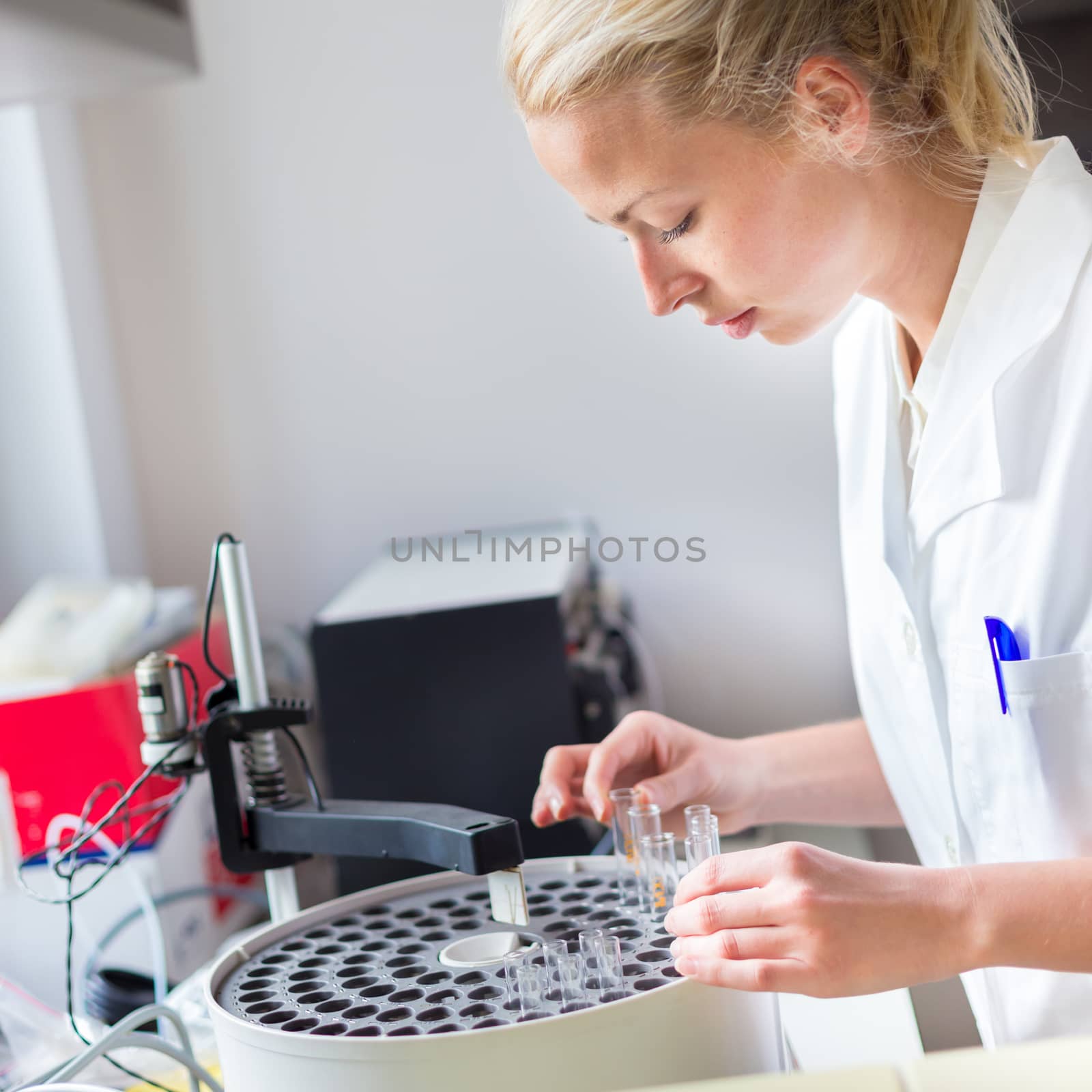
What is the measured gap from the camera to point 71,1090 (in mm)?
692

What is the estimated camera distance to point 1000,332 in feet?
2.66

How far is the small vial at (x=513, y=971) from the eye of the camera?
2.14 feet

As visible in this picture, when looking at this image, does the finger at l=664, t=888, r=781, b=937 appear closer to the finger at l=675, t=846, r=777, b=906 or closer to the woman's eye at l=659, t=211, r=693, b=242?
the finger at l=675, t=846, r=777, b=906

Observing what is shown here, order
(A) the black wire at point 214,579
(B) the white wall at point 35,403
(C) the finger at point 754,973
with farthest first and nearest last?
(B) the white wall at point 35,403 < (A) the black wire at point 214,579 < (C) the finger at point 754,973

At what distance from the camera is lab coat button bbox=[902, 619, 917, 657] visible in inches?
34.4

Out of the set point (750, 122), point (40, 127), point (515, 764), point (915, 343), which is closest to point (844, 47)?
point (750, 122)

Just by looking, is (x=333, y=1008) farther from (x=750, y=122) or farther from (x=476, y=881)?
(x=750, y=122)

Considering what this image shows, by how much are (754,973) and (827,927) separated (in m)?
0.04

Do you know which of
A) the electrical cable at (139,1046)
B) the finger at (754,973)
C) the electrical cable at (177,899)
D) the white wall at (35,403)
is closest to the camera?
the finger at (754,973)

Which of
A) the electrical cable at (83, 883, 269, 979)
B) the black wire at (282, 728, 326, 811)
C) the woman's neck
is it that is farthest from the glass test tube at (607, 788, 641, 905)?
the electrical cable at (83, 883, 269, 979)

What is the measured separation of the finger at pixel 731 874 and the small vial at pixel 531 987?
0.29 ft

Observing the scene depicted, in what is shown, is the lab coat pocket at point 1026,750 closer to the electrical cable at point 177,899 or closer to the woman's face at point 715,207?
the woman's face at point 715,207

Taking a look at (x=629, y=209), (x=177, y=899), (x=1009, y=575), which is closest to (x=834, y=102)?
(x=629, y=209)

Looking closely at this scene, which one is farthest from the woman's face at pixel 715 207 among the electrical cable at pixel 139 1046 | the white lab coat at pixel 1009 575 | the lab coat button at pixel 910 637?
the electrical cable at pixel 139 1046
